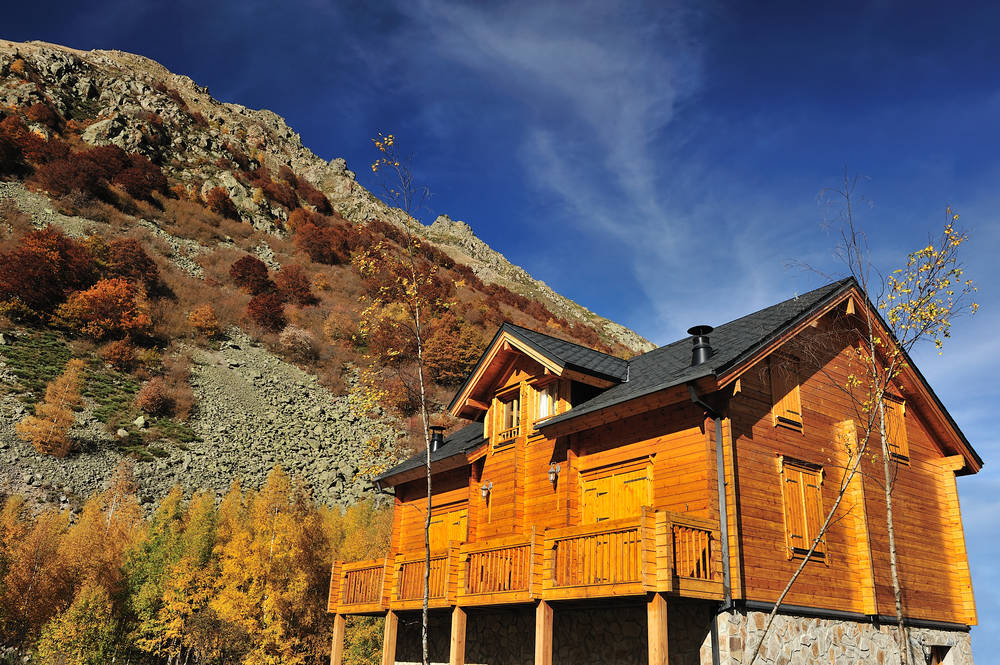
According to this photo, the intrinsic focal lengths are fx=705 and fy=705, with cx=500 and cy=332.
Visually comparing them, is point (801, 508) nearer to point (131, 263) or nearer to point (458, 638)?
point (458, 638)

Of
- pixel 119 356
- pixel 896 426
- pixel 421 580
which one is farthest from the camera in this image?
pixel 119 356

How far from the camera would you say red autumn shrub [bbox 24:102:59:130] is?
208 feet

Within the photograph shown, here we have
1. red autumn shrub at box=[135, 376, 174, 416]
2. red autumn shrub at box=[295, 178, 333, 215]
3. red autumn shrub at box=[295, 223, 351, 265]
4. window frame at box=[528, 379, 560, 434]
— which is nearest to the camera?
window frame at box=[528, 379, 560, 434]

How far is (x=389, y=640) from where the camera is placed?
1669 cm

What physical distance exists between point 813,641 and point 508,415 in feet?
27.2

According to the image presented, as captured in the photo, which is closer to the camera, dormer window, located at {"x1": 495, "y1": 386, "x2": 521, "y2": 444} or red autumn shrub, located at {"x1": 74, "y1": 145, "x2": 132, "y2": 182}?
dormer window, located at {"x1": 495, "y1": 386, "x2": 521, "y2": 444}

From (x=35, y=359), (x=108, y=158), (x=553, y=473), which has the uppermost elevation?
(x=108, y=158)

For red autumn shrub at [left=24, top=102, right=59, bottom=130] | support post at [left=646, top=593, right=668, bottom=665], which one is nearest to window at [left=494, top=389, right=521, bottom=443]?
support post at [left=646, top=593, right=668, bottom=665]

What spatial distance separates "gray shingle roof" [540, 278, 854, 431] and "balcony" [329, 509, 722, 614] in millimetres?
2626

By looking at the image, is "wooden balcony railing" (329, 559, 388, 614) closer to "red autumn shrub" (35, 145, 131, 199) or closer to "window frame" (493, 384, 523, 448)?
"window frame" (493, 384, 523, 448)

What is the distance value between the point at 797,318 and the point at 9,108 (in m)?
72.8

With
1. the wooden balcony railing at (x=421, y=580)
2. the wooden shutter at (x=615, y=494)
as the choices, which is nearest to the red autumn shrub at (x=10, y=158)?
the wooden balcony railing at (x=421, y=580)

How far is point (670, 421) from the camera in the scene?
13.2m

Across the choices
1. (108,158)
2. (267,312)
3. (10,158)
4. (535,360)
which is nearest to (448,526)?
(535,360)
